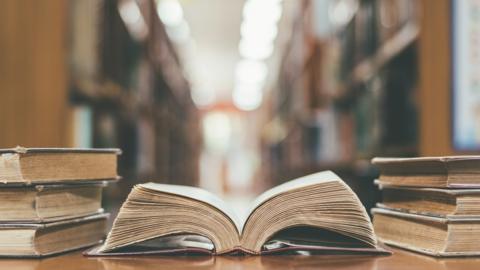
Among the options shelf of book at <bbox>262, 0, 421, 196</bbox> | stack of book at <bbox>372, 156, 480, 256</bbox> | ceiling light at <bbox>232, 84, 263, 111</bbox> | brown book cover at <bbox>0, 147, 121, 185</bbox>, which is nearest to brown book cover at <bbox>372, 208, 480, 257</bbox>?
stack of book at <bbox>372, 156, 480, 256</bbox>

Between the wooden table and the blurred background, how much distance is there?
840mm

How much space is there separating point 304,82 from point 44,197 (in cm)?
423

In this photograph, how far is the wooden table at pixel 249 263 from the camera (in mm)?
698

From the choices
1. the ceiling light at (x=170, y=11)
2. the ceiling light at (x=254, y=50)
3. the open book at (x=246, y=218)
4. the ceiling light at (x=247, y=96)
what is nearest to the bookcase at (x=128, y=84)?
the ceiling light at (x=170, y=11)

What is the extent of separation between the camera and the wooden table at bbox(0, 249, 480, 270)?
2.29ft

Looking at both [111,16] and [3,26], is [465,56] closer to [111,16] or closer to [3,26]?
[3,26]

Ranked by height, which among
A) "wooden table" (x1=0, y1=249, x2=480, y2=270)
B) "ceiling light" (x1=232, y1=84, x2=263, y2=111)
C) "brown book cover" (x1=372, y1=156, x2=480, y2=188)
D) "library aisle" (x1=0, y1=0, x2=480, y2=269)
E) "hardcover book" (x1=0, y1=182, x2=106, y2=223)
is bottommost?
"wooden table" (x1=0, y1=249, x2=480, y2=270)

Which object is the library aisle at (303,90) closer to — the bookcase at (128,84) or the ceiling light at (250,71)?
the bookcase at (128,84)

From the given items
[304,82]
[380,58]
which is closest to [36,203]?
[380,58]

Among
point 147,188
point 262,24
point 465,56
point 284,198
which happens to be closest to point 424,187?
point 284,198

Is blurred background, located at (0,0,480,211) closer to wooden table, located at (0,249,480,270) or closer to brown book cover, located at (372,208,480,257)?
brown book cover, located at (372,208,480,257)

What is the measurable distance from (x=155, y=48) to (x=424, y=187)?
3.82m

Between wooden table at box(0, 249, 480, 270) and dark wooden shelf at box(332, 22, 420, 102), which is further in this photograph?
dark wooden shelf at box(332, 22, 420, 102)

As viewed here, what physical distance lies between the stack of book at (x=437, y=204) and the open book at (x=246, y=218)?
0.25 feet
